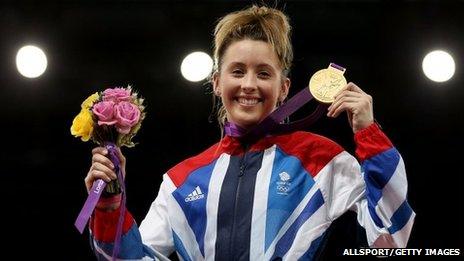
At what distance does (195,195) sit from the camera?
2.71m

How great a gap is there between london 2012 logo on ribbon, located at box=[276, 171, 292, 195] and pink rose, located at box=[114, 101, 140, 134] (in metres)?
0.44

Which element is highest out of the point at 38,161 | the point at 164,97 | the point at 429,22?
the point at 429,22

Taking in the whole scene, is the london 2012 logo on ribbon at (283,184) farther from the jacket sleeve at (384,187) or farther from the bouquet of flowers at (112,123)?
the bouquet of flowers at (112,123)

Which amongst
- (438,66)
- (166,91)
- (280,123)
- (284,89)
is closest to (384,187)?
(280,123)

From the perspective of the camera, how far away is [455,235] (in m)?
4.81

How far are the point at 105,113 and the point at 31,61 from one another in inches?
96.8

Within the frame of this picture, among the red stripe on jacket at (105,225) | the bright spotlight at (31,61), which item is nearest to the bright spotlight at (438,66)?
the bright spotlight at (31,61)

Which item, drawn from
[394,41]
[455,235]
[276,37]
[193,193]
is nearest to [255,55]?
[276,37]

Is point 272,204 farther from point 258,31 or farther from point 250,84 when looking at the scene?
point 258,31

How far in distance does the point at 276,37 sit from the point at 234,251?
65 centimetres

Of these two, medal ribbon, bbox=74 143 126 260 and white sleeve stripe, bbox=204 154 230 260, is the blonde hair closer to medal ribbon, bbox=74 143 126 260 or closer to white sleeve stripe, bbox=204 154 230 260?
white sleeve stripe, bbox=204 154 230 260

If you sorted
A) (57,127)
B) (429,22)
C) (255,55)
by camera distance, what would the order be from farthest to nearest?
(57,127) → (429,22) → (255,55)

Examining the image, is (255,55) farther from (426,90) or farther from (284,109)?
(426,90)

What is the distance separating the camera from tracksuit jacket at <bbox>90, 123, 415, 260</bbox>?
95.3 inches
